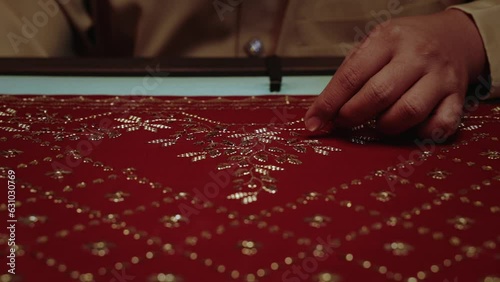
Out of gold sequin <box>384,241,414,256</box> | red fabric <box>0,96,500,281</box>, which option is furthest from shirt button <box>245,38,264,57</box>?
gold sequin <box>384,241,414,256</box>

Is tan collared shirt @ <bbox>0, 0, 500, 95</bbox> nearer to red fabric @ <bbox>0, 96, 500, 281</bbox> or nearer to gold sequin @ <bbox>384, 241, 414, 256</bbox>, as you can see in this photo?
red fabric @ <bbox>0, 96, 500, 281</bbox>

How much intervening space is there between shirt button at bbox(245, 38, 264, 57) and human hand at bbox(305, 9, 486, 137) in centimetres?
38

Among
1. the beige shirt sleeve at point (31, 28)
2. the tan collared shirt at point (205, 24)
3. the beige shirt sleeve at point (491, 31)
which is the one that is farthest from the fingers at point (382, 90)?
the beige shirt sleeve at point (31, 28)

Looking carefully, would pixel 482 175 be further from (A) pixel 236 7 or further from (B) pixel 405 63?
(A) pixel 236 7

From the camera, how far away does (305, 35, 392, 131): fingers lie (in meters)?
0.49

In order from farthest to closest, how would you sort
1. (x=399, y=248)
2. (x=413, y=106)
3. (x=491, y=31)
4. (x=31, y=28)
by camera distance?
1. (x=31, y=28)
2. (x=491, y=31)
3. (x=413, y=106)
4. (x=399, y=248)

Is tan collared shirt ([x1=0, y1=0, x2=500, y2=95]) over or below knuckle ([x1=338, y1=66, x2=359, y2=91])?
below

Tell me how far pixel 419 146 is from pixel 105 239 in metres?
0.31

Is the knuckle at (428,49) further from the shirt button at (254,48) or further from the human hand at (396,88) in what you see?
the shirt button at (254,48)

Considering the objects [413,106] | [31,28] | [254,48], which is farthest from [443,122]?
[31,28]

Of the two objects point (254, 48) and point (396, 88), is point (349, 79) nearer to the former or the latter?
point (396, 88)

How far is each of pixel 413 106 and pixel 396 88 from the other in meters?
0.02

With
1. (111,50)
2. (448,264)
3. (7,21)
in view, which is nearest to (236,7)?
(111,50)

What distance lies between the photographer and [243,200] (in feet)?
1.27
